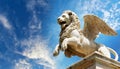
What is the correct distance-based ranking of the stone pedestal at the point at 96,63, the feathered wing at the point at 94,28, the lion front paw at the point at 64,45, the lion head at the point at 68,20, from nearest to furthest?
the stone pedestal at the point at 96,63 < the lion front paw at the point at 64,45 < the feathered wing at the point at 94,28 < the lion head at the point at 68,20

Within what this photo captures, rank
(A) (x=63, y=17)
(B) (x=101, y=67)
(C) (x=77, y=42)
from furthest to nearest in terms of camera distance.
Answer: (A) (x=63, y=17), (C) (x=77, y=42), (B) (x=101, y=67)

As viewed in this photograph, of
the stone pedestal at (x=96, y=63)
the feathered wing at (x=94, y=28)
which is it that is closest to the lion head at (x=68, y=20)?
the feathered wing at (x=94, y=28)

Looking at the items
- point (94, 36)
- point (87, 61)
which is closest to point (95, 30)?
point (94, 36)

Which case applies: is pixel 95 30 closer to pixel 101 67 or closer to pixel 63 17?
pixel 63 17

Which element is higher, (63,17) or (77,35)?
(63,17)

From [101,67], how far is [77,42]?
4.74ft

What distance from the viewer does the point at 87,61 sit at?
28.6 ft

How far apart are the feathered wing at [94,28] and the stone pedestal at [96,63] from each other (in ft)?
4.96

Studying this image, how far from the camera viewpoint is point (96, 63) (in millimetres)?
8539

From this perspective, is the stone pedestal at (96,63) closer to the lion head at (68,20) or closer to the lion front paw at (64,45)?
the lion front paw at (64,45)

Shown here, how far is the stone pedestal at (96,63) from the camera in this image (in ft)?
28.1

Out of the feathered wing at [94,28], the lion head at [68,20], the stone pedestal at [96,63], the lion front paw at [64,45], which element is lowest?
the stone pedestal at [96,63]

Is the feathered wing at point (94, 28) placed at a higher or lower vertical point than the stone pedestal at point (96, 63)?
higher

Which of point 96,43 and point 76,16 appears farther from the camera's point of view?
point 76,16
